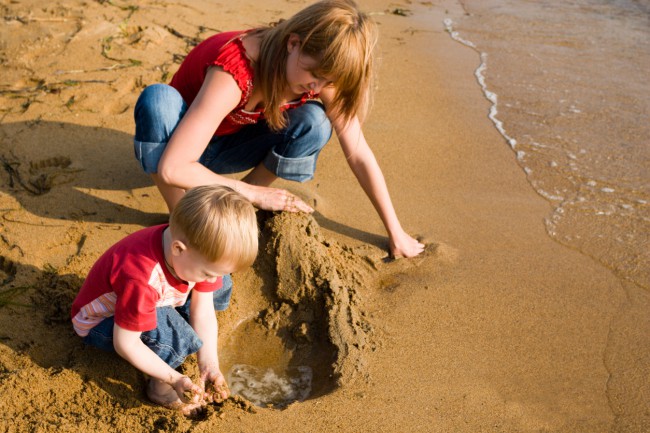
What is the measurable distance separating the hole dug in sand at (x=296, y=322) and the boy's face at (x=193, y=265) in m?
0.63

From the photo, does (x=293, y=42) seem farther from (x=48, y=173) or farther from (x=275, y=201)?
(x=48, y=173)

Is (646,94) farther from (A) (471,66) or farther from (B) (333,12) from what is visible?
(B) (333,12)

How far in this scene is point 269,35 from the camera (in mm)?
2695

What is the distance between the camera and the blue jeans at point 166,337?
2291mm

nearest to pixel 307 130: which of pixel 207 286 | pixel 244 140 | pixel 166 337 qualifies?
pixel 244 140

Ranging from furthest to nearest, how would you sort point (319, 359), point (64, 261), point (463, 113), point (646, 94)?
point (646, 94) < point (463, 113) < point (64, 261) < point (319, 359)

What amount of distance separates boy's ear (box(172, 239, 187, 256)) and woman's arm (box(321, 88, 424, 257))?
50.4 inches

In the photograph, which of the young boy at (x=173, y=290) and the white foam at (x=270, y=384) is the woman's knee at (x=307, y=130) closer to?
the young boy at (x=173, y=290)

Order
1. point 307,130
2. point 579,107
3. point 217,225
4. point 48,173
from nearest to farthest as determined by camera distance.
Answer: point 217,225, point 307,130, point 48,173, point 579,107

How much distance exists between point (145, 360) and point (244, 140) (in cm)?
132

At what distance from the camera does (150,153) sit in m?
2.90

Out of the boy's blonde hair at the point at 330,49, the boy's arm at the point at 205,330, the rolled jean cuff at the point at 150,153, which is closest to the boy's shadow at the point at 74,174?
the rolled jean cuff at the point at 150,153

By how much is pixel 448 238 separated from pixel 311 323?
99 cm

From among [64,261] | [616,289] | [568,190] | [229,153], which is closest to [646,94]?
[568,190]
